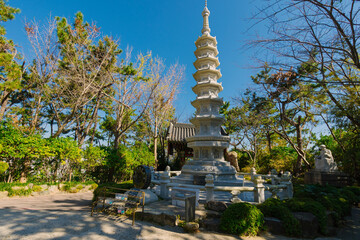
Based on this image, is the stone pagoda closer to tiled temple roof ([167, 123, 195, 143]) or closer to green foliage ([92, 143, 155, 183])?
green foliage ([92, 143, 155, 183])

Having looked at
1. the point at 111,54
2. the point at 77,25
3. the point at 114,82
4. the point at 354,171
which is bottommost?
the point at 354,171

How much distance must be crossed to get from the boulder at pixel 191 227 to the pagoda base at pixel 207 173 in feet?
16.2

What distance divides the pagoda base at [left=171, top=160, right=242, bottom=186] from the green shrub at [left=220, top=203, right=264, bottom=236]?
15.0ft

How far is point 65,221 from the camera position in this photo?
5676mm

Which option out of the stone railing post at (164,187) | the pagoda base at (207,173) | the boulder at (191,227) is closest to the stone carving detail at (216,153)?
the pagoda base at (207,173)

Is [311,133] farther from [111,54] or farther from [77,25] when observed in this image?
[77,25]

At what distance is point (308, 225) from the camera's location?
17.8 ft

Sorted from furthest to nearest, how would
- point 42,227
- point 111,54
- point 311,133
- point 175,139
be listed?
1. point 311,133
2. point 175,139
3. point 111,54
4. point 42,227

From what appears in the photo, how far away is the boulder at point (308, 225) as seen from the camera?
538 cm

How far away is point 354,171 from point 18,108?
95.8ft

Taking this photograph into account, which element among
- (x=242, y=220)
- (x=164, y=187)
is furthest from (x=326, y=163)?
(x=164, y=187)

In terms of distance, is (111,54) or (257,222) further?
(111,54)

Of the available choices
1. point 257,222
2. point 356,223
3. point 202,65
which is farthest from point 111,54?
point 356,223

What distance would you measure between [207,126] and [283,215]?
7.36 meters
